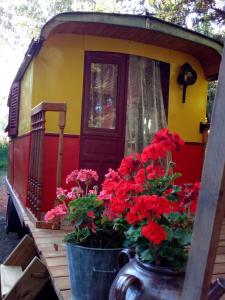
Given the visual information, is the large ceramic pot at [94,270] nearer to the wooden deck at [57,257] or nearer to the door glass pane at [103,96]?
the wooden deck at [57,257]

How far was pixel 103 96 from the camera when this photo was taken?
5035 mm

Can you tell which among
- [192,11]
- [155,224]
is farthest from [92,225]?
[192,11]

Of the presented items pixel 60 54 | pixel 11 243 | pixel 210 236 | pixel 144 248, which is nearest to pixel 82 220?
pixel 144 248

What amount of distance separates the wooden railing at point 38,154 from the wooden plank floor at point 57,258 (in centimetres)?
30

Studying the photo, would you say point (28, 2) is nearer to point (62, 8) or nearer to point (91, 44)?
point (62, 8)

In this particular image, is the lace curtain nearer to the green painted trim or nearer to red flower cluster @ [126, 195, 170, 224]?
the green painted trim

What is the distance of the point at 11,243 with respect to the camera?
6.48 metres

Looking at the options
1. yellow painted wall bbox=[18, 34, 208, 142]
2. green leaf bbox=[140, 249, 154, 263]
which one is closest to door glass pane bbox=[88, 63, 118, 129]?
yellow painted wall bbox=[18, 34, 208, 142]

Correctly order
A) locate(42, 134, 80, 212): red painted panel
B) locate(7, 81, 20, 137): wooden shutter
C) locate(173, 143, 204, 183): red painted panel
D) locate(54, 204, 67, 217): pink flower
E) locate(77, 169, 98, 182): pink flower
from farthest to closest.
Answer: locate(7, 81, 20, 137): wooden shutter → locate(173, 143, 204, 183): red painted panel → locate(42, 134, 80, 212): red painted panel → locate(77, 169, 98, 182): pink flower → locate(54, 204, 67, 217): pink flower

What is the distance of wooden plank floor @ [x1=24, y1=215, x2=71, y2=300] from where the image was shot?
226 centimetres

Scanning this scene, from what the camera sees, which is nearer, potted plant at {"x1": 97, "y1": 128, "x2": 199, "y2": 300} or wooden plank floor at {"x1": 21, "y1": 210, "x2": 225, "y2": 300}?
potted plant at {"x1": 97, "y1": 128, "x2": 199, "y2": 300}

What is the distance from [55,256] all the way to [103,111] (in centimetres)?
260

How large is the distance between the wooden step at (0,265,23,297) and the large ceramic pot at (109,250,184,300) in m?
1.99

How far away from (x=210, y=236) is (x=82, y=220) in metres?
1.02
